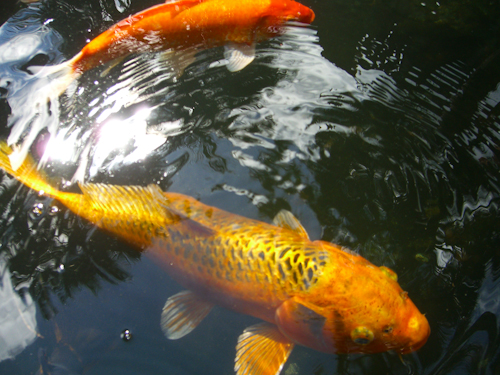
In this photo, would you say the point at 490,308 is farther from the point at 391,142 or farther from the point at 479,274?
the point at 391,142

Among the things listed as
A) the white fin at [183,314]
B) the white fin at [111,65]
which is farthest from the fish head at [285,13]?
the white fin at [183,314]

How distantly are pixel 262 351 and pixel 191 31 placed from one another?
3.50 meters

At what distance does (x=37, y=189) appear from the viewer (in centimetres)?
309

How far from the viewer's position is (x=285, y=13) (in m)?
4.34

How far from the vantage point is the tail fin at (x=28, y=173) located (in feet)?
10.1

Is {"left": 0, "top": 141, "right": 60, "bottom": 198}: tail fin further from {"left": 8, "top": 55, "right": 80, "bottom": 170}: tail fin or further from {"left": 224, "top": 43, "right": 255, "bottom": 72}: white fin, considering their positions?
{"left": 224, "top": 43, "right": 255, "bottom": 72}: white fin

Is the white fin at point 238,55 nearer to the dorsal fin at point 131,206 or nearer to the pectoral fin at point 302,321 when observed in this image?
the dorsal fin at point 131,206

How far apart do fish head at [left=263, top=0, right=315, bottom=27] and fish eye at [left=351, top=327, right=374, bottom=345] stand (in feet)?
12.1

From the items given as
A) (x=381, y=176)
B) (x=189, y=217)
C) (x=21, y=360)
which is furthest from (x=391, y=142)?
(x=21, y=360)

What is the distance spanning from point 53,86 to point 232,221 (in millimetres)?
2845

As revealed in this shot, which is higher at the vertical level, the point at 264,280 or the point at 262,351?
the point at 264,280

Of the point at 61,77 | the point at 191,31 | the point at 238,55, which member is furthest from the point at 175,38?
the point at 61,77

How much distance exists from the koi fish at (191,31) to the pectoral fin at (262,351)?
2909mm

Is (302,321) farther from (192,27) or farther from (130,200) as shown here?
(192,27)
